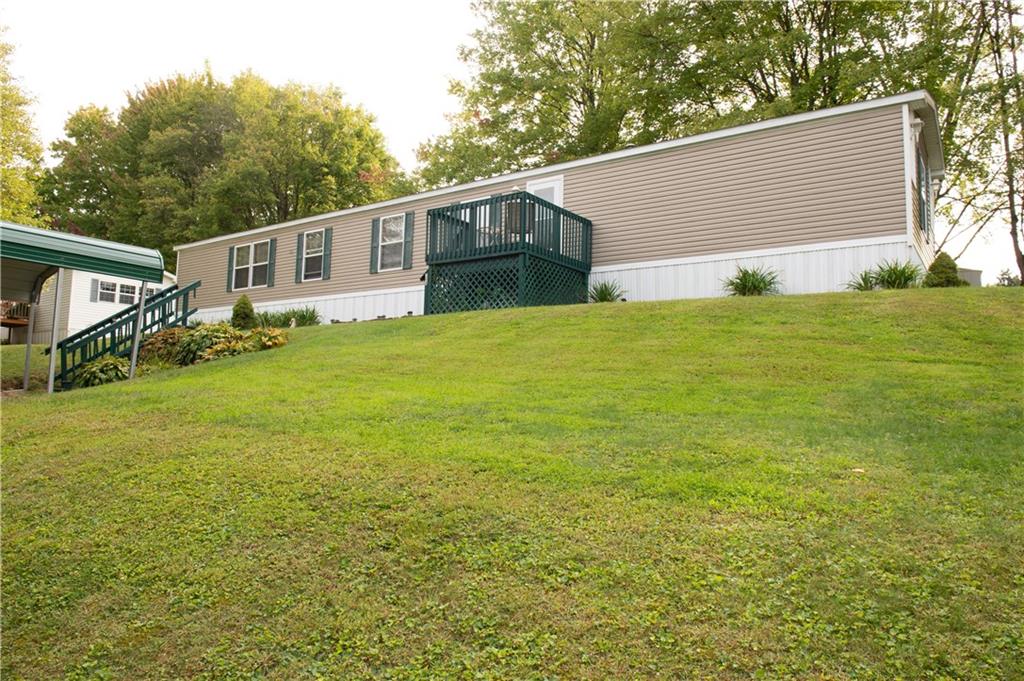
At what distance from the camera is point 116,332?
13.0 metres

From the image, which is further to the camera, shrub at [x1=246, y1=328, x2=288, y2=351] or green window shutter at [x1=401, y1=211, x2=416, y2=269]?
green window shutter at [x1=401, y1=211, x2=416, y2=269]

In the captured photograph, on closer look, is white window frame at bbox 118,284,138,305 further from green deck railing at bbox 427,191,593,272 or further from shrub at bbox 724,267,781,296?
shrub at bbox 724,267,781,296

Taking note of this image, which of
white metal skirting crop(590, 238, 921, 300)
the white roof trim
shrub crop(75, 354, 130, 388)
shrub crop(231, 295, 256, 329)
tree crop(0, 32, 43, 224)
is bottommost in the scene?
shrub crop(75, 354, 130, 388)

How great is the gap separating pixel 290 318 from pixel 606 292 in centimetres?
880

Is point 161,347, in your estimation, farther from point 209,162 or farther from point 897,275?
point 209,162

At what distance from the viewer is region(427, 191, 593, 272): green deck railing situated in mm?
13570

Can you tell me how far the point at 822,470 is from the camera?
4488mm

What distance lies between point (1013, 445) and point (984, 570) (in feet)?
6.75

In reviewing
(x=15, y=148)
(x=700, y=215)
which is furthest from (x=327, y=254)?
(x=15, y=148)

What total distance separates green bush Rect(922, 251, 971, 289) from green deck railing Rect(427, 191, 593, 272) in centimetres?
642

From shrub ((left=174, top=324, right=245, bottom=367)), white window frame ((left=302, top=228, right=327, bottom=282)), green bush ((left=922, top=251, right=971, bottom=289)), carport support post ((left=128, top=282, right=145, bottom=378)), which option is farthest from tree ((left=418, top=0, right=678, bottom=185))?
carport support post ((left=128, top=282, right=145, bottom=378))

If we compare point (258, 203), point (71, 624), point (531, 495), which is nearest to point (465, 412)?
point (531, 495)

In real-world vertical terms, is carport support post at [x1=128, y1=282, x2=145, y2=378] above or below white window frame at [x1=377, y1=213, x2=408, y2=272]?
below

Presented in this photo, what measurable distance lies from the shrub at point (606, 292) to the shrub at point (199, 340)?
22.9 ft
